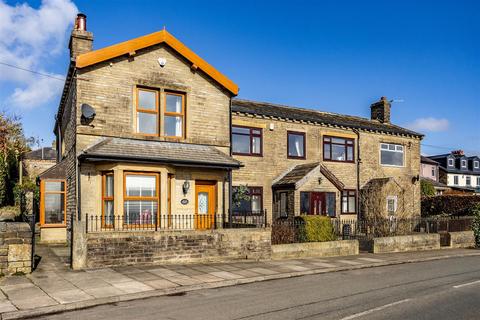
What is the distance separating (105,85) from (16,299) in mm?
9074

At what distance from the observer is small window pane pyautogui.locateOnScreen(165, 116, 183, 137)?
17422 mm

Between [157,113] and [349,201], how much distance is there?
14681 millimetres

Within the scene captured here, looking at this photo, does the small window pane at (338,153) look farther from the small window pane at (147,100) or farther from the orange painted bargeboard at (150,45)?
the small window pane at (147,100)

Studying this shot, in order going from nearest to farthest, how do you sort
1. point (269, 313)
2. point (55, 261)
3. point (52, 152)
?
point (269, 313), point (55, 261), point (52, 152)

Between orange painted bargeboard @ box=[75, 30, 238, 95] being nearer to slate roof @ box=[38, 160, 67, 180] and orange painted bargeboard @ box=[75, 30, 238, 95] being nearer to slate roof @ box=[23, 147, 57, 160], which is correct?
slate roof @ box=[38, 160, 67, 180]

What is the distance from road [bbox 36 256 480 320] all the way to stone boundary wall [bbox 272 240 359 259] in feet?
9.84

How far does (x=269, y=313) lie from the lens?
8.18m

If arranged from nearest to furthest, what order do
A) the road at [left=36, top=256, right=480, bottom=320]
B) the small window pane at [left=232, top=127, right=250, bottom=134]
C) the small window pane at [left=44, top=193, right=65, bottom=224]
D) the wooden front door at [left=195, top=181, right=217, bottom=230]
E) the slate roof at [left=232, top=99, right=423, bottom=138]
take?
the road at [left=36, top=256, right=480, bottom=320] → the wooden front door at [left=195, top=181, right=217, bottom=230] → the small window pane at [left=44, top=193, right=65, bottom=224] → the small window pane at [left=232, top=127, right=250, bottom=134] → the slate roof at [left=232, top=99, right=423, bottom=138]

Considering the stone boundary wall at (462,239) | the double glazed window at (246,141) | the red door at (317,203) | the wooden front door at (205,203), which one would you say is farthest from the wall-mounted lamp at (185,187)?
the stone boundary wall at (462,239)

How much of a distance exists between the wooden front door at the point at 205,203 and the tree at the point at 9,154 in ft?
53.9

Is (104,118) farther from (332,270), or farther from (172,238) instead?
(332,270)

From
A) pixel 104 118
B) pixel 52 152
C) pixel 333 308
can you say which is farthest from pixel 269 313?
pixel 52 152

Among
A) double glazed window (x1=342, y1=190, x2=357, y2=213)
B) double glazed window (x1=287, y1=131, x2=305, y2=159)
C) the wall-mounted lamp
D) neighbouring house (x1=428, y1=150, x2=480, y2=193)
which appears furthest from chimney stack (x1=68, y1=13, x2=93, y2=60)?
neighbouring house (x1=428, y1=150, x2=480, y2=193)

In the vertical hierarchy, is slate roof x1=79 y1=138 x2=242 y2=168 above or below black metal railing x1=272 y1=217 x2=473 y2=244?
above
